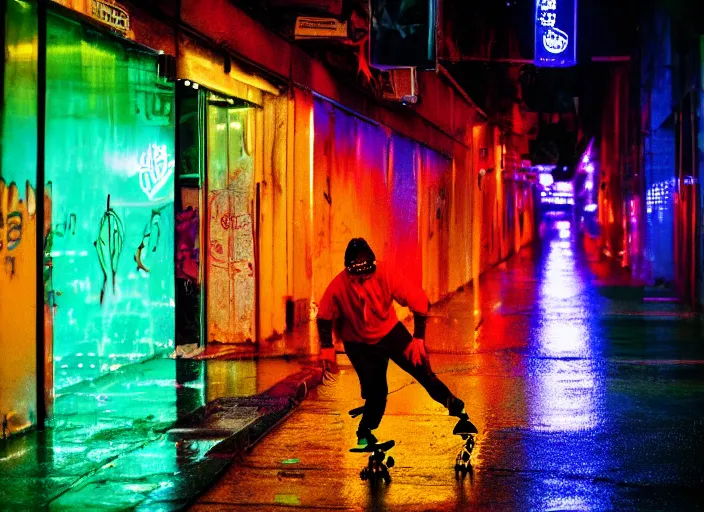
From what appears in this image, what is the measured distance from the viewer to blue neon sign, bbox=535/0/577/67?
20.8 metres

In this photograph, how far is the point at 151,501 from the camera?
619cm

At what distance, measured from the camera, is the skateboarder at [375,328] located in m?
7.55

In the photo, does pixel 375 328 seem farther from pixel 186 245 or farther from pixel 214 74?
pixel 186 245

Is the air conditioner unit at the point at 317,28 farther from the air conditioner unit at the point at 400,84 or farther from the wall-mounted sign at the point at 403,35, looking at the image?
the air conditioner unit at the point at 400,84

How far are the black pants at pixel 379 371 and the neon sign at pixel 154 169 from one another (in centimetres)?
542

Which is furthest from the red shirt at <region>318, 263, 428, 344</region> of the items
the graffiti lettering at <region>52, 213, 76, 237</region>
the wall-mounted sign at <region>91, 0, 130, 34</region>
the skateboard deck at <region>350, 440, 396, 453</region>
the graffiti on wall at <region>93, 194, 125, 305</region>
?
the graffiti on wall at <region>93, 194, 125, 305</region>

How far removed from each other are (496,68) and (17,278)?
27.5 m

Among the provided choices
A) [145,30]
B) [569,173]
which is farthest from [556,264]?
[569,173]

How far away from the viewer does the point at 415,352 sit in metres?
7.54

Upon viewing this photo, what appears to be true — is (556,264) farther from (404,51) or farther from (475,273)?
(404,51)

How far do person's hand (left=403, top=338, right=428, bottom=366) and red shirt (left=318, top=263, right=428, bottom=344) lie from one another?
204 millimetres

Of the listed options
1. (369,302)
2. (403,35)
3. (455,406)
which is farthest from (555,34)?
(455,406)

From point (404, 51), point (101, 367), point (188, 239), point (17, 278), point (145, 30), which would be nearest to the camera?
point (17, 278)

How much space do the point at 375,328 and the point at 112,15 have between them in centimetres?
399
